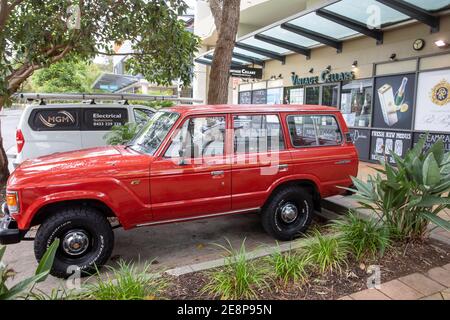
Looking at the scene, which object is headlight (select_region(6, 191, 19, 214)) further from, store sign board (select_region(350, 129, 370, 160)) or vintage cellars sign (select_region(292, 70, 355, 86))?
vintage cellars sign (select_region(292, 70, 355, 86))

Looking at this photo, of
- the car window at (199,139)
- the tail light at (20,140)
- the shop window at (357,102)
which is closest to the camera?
the car window at (199,139)

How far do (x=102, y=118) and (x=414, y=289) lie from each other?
751cm

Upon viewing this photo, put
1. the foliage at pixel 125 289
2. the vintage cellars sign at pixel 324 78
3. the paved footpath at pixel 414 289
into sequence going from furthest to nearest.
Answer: the vintage cellars sign at pixel 324 78 < the paved footpath at pixel 414 289 < the foliage at pixel 125 289

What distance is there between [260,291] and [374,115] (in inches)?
323

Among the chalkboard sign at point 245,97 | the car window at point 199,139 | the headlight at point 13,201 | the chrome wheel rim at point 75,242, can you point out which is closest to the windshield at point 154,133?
the car window at point 199,139

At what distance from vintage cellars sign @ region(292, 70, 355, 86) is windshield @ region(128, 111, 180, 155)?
7.47 m

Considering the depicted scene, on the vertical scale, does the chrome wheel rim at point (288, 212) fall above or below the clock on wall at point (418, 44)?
below

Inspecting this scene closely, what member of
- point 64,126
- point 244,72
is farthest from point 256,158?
point 244,72

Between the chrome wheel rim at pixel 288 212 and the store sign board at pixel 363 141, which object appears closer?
the chrome wheel rim at pixel 288 212

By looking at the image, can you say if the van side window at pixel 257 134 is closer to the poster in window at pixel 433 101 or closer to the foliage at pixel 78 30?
the foliage at pixel 78 30

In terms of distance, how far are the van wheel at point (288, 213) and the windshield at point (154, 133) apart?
5.47 feet

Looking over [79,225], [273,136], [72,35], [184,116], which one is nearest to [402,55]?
[273,136]

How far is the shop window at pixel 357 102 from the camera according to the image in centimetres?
988

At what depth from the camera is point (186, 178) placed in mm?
4086
